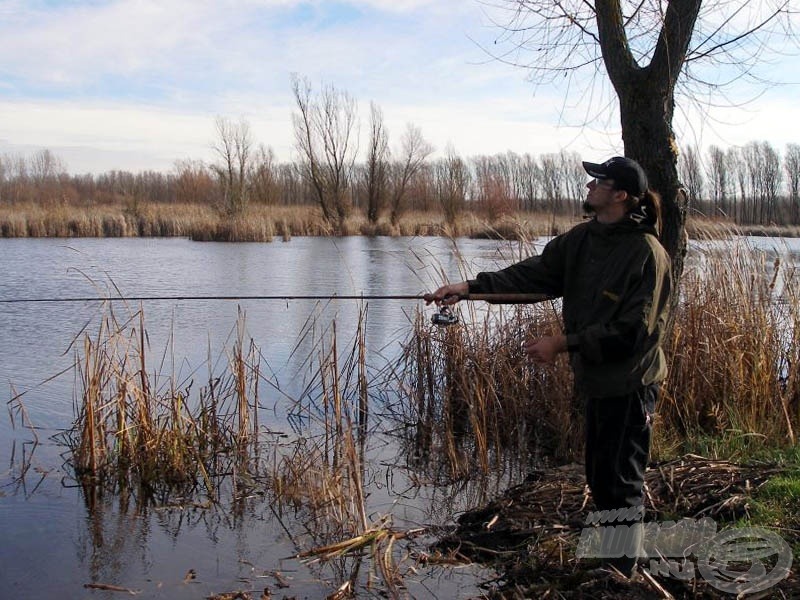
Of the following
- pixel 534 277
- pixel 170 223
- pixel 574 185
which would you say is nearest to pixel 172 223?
pixel 170 223

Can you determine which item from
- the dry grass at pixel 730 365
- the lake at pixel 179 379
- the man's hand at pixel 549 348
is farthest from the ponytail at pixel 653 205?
the dry grass at pixel 730 365

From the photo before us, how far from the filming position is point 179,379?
700 cm

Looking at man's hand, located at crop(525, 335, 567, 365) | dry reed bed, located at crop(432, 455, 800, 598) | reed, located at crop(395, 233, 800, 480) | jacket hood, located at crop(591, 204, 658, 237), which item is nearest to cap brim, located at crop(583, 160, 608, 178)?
jacket hood, located at crop(591, 204, 658, 237)

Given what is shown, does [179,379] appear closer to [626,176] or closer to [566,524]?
[566,524]

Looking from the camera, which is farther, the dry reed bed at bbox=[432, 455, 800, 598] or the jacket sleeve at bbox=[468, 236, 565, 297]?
the jacket sleeve at bbox=[468, 236, 565, 297]

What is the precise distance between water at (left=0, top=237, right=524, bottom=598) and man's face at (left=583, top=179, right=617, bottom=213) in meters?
1.76

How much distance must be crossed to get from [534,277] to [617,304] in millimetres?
508

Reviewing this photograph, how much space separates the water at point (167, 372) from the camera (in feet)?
12.7

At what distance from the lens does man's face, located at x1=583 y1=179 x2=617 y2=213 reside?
3.03 metres

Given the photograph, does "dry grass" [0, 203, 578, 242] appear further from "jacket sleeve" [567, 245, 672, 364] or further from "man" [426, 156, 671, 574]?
"jacket sleeve" [567, 245, 672, 364]

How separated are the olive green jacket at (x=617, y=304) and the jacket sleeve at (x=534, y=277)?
97 millimetres

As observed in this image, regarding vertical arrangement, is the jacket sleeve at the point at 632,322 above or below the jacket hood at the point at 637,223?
below

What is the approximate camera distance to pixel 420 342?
→ 6363 millimetres

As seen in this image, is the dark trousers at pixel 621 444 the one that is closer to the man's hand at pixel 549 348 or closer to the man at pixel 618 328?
the man at pixel 618 328
